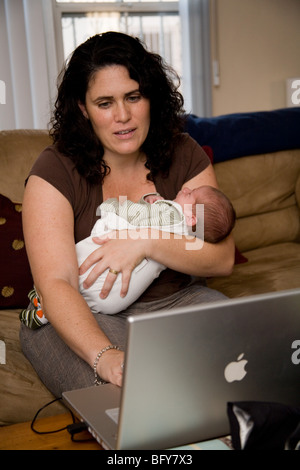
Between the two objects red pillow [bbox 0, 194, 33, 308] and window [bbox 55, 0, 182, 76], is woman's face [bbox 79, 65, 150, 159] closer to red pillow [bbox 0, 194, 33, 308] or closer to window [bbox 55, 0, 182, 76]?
red pillow [bbox 0, 194, 33, 308]

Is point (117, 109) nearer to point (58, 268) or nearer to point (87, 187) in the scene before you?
point (87, 187)

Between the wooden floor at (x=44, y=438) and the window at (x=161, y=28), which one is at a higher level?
the window at (x=161, y=28)

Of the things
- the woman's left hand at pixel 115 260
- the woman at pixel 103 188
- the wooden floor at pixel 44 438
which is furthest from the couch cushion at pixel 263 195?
the wooden floor at pixel 44 438

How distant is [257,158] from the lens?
8.74 ft

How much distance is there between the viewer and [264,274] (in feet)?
7.21

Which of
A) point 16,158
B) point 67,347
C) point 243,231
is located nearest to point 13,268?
point 16,158

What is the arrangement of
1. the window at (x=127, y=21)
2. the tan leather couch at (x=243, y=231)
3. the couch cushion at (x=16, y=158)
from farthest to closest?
the window at (x=127, y=21), the couch cushion at (x=16, y=158), the tan leather couch at (x=243, y=231)

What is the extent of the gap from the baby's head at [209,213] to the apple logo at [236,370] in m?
0.72

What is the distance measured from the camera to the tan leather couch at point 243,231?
1.51 m

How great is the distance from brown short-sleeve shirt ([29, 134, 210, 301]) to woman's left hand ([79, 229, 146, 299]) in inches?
4.9

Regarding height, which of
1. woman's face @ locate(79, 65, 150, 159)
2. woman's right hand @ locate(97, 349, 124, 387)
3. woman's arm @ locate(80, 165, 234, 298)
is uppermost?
woman's face @ locate(79, 65, 150, 159)

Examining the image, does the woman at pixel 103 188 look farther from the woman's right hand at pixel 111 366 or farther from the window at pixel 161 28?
the window at pixel 161 28

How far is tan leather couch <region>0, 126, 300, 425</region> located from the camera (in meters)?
1.51

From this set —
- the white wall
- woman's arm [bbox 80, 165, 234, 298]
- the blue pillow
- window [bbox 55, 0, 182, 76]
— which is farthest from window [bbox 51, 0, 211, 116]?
woman's arm [bbox 80, 165, 234, 298]
